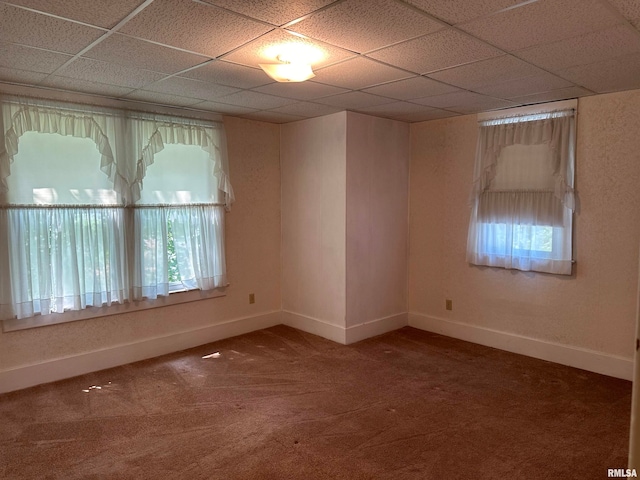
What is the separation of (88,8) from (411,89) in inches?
89.4

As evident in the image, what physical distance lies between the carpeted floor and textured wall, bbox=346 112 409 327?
71 centimetres

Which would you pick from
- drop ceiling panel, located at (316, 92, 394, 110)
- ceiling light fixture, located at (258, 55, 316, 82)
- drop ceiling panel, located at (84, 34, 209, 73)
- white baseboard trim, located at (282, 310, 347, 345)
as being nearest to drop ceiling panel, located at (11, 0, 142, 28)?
drop ceiling panel, located at (84, 34, 209, 73)

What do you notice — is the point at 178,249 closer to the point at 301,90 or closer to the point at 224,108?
the point at 224,108

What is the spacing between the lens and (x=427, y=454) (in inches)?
100

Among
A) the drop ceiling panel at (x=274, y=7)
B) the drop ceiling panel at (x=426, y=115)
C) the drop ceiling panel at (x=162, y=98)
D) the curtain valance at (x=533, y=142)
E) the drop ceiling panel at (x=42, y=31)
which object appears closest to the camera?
the drop ceiling panel at (x=274, y=7)

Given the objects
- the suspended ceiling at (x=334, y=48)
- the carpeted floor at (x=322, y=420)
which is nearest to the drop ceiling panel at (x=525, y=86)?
the suspended ceiling at (x=334, y=48)

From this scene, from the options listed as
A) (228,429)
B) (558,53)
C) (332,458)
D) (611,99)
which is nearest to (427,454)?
(332,458)

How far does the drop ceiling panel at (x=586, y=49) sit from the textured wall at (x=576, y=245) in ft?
3.64

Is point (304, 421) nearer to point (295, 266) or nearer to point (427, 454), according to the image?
point (427, 454)

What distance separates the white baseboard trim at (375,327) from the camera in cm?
451

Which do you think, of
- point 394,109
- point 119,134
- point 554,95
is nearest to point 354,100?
point 394,109

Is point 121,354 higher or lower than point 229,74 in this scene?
lower

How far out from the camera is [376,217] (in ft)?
15.4

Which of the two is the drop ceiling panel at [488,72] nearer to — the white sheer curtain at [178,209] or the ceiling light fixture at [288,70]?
the ceiling light fixture at [288,70]
